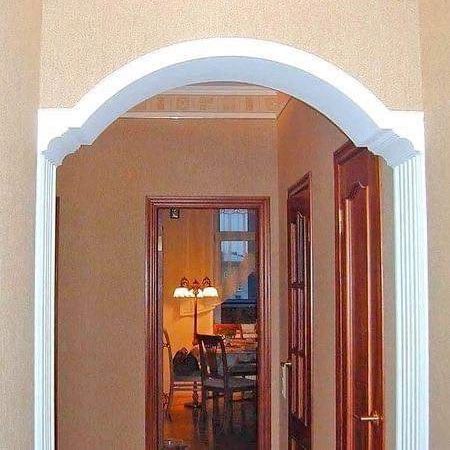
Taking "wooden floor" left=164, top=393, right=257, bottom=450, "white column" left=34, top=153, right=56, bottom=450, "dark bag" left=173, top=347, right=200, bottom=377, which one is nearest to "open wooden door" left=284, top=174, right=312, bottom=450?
"white column" left=34, top=153, right=56, bottom=450

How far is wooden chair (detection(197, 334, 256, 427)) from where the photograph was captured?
8.18m

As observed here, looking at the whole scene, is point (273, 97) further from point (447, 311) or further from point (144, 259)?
point (447, 311)

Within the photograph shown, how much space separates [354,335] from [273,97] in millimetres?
2459

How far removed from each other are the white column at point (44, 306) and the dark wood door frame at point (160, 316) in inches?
113

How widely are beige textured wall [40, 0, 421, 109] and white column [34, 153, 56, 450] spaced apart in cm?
26

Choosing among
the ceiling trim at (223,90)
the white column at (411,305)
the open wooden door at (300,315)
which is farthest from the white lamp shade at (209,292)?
the white column at (411,305)

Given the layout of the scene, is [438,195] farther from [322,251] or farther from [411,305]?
[322,251]

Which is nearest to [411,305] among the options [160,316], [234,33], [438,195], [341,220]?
[438,195]

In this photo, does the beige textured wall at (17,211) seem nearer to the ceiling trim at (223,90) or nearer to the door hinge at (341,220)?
the door hinge at (341,220)

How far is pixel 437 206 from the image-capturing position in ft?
7.54

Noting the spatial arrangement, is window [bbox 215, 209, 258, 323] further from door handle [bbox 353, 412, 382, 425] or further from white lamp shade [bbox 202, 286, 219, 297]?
door handle [bbox 353, 412, 382, 425]

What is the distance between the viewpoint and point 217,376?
844 centimetres

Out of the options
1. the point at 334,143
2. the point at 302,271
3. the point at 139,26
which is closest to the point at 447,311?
the point at 139,26

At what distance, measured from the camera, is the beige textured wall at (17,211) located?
1.90 meters
